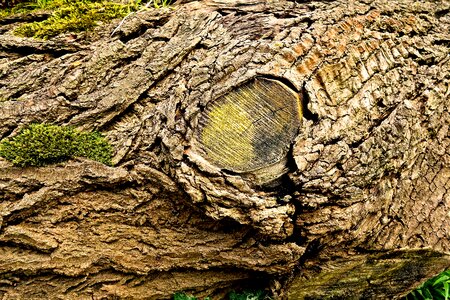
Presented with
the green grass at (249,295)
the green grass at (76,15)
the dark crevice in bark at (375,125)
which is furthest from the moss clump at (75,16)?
the green grass at (249,295)

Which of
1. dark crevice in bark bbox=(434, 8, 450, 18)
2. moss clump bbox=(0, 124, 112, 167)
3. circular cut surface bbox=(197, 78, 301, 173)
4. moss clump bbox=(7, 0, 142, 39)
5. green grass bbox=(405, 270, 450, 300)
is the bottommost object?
green grass bbox=(405, 270, 450, 300)

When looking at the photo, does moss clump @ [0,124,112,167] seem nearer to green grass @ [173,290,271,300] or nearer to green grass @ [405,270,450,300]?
green grass @ [173,290,271,300]

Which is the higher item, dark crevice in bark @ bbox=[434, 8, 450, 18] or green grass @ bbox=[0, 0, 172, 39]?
dark crevice in bark @ bbox=[434, 8, 450, 18]

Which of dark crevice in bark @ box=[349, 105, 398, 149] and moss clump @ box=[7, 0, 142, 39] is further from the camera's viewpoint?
moss clump @ box=[7, 0, 142, 39]

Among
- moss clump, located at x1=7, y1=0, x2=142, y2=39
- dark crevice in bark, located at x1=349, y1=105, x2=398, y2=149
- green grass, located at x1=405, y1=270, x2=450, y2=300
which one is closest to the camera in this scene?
dark crevice in bark, located at x1=349, y1=105, x2=398, y2=149

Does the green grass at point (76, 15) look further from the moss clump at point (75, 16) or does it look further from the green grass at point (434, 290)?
the green grass at point (434, 290)

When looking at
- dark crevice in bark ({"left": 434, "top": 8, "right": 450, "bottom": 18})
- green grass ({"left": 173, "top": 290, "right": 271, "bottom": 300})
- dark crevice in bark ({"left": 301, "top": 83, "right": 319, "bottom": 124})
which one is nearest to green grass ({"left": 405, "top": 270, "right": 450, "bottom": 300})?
green grass ({"left": 173, "top": 290, "right": 271, "bottom": 300})

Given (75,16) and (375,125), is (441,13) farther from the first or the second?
(75,16)
